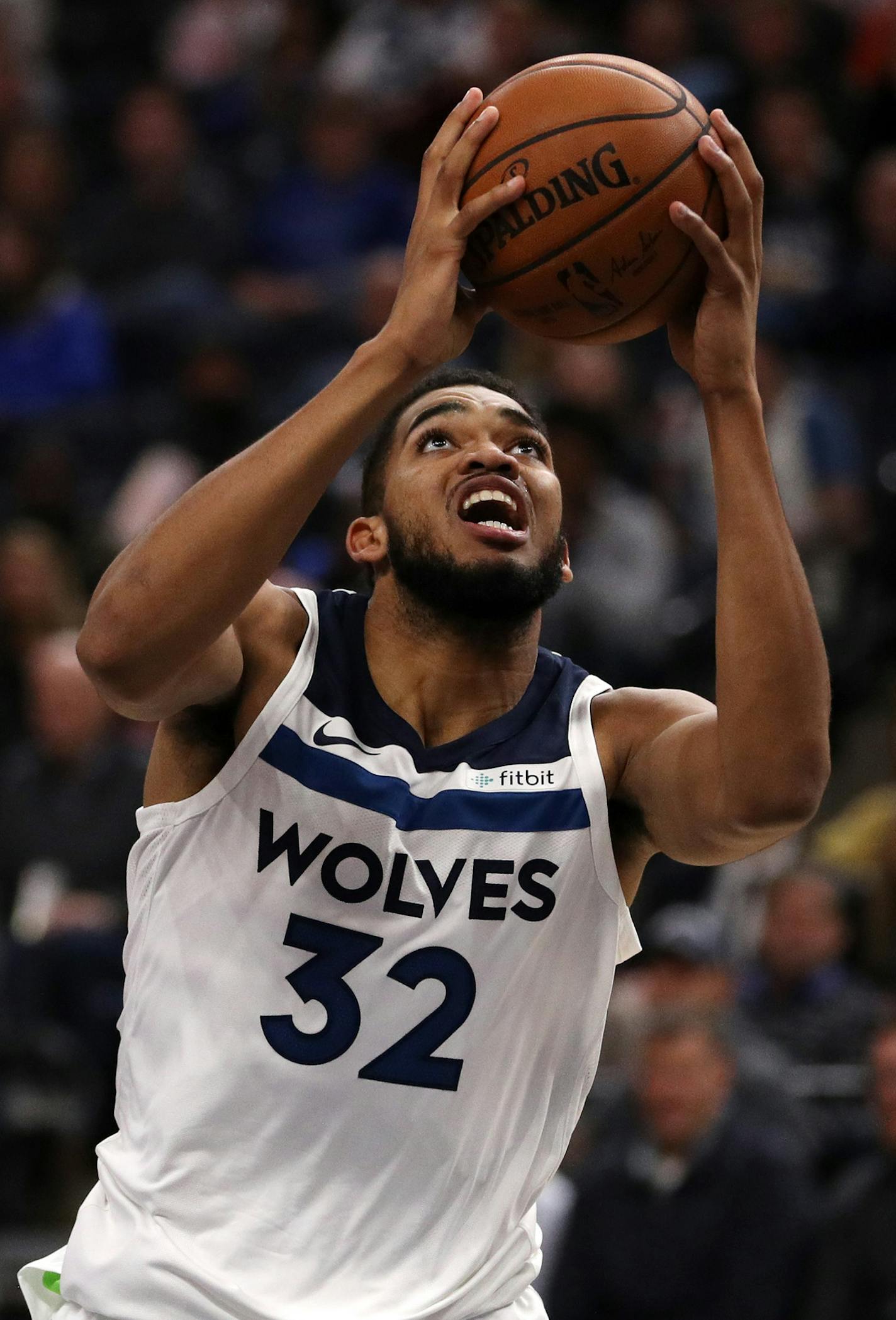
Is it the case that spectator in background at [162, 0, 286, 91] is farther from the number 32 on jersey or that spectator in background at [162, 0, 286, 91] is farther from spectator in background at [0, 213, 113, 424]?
the number 32 on jersey

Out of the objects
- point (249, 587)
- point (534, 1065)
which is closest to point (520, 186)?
point (249, 587)

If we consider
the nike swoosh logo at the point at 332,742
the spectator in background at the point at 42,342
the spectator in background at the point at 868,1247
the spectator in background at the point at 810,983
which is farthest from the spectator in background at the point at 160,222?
the nike swoosh logo at the point at 332,742

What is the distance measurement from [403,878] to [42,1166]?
4306 millimetres

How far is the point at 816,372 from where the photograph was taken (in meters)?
9.60

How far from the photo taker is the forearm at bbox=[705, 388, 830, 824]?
119 inches

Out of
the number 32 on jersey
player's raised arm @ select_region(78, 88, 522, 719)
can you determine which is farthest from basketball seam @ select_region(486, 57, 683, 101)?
the number 32 on jersey

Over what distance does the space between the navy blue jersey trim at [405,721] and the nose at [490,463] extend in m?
0.37

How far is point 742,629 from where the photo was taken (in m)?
3.05

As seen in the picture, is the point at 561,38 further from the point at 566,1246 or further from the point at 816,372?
the point at 566,1246

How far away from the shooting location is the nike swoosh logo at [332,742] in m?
3.29

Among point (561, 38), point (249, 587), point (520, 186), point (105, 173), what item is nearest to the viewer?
point (249, 587)

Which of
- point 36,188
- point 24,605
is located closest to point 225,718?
point 24,605

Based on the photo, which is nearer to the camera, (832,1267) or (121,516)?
(832,1267)

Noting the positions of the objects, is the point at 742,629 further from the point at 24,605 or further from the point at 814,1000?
the point at 24,605
